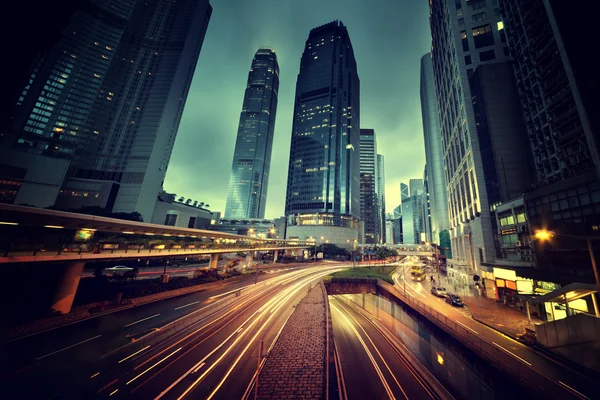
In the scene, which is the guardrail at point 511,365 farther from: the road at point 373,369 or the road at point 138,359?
the road at point 138,359

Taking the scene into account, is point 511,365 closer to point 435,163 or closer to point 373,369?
point 373,369

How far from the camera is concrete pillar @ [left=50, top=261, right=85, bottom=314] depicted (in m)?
19.0

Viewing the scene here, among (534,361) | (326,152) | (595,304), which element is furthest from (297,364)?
(326,152)

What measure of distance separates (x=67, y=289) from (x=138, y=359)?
542 inches

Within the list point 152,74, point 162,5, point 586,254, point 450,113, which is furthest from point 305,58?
point 586,254

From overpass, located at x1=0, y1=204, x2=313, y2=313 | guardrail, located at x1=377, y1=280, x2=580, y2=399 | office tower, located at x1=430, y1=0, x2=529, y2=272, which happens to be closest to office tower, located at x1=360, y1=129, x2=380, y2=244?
office tower, located at x1=430, y1=0, x2=529, y2=272

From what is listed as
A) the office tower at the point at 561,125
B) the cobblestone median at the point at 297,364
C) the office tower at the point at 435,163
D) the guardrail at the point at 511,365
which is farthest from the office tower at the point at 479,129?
the cobblestone median at the point at 297,364

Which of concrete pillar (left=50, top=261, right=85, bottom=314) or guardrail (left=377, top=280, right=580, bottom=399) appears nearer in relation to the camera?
A: guardrail (left=377, top=280, right=580, bottom=399)

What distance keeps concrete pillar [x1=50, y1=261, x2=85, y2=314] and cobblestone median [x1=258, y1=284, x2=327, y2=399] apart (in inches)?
833

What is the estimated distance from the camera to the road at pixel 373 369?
44.0 feet

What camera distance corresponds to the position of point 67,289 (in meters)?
19.5

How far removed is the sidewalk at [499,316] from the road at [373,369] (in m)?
10.8

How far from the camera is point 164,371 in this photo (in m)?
12.3

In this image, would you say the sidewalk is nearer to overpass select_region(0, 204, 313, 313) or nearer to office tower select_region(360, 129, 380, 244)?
overpass select_region(0, 204, 313, 313)
